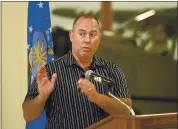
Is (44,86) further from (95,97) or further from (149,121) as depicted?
(149,121)

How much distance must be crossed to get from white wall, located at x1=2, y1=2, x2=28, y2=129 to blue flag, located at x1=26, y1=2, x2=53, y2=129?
0.80ft

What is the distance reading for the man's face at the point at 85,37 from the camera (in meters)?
1.81

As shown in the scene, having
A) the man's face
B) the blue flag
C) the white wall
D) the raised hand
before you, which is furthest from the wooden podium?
the white wall

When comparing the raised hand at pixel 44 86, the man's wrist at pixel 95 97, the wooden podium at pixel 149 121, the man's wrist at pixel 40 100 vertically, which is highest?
the raised hand at pixel 44 86

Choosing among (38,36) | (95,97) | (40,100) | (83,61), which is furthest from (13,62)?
(95,97)

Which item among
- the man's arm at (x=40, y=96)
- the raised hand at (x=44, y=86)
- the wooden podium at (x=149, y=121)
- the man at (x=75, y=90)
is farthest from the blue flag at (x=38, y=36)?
the wooden podium at (x=149, y=121)

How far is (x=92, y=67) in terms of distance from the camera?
6.14 feet

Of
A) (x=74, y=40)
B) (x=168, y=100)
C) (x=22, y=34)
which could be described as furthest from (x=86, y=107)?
(x=168, y=100)

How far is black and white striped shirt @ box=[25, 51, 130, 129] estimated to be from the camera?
1.72m

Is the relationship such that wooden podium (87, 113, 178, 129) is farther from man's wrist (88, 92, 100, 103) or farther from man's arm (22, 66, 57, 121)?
man's arm (22, 66, 57, 121)

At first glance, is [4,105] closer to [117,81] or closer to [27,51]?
[27,51]

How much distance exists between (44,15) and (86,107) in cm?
127

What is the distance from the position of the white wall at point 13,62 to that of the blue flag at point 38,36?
0.80ft

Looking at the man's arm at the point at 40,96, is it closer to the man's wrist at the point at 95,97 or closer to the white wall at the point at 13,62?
the man's wrist at the point at 95,97
